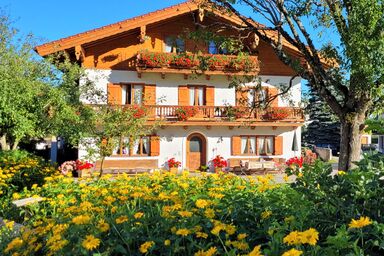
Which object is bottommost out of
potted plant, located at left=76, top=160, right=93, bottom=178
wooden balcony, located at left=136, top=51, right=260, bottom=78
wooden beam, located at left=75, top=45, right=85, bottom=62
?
potted plant, located at left=76, top=160, right=93, bottom=178

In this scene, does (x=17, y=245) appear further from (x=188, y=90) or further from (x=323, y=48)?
(x=188, y=90)

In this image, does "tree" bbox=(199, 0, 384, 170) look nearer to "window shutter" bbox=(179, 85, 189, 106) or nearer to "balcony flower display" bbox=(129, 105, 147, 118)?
"balcony flower display" bbox=(129, 105, 147, 118)

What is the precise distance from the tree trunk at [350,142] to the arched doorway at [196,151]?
43.3 feet

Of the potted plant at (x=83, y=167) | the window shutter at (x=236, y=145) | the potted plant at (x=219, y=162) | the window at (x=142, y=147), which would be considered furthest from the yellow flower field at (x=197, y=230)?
the window shutter at (x=236, y=145)

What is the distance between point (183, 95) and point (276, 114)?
5490 millimetres

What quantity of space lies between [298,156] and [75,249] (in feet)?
69.6

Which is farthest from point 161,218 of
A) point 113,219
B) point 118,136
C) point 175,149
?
point 175,149

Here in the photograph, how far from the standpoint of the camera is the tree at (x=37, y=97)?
1212 cm

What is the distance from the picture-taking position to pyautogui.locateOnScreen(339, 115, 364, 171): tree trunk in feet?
27.1

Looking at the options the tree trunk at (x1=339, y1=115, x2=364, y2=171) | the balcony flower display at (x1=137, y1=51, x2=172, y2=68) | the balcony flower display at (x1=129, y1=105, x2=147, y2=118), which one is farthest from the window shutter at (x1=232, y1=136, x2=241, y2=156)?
the tree trunk at (x1=339, y1=115, x2=364, y2=171)

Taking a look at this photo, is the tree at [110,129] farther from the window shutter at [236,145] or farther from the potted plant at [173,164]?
the window shutter at [236,145]

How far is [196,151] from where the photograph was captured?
21438 mm

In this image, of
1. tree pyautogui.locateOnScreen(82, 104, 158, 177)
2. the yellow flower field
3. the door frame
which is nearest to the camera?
the yellow flower field

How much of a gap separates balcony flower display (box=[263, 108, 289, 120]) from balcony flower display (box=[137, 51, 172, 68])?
6495 millimetres
